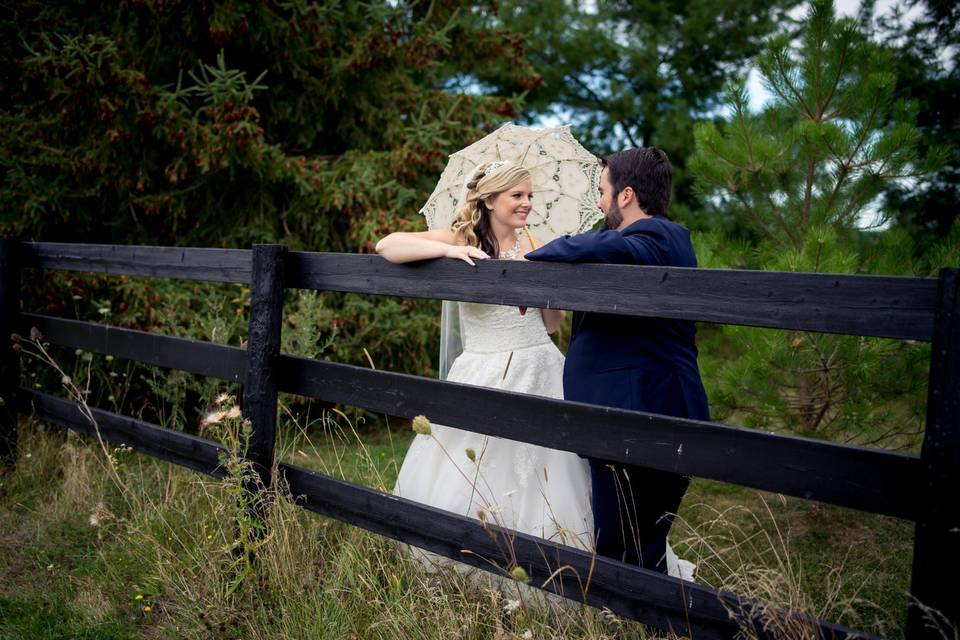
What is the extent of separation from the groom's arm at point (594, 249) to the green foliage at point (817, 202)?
1.78 metres

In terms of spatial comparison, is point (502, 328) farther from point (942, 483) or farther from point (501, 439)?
point (942, 483)

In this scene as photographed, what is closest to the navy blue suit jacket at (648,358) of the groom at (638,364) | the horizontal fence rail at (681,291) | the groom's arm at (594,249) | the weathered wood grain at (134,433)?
the groom at (638,364)

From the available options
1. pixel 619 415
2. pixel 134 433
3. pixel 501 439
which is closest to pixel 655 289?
pixel 619 415

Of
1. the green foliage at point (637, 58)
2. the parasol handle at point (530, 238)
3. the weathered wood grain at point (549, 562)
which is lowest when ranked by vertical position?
the weathered wood grain at point (549, 562)

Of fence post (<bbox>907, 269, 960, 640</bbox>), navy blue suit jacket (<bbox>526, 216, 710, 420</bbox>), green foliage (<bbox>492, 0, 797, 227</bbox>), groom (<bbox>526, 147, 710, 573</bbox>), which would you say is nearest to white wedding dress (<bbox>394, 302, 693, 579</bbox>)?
groom (<bbox>526, 147, 710, 573</bbox>)

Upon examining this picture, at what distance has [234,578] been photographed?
124 inches

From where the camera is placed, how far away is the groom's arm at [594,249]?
2.48 m

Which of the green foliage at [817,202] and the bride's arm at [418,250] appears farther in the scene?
the green foliage at [817,202]

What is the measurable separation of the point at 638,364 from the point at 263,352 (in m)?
1.56

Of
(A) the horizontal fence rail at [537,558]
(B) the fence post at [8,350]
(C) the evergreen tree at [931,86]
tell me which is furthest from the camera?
(C) the evergreen tree at [931,86]

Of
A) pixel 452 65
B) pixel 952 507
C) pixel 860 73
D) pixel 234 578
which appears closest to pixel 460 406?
pixel 234 578

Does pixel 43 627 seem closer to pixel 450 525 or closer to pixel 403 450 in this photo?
pixel 450 525

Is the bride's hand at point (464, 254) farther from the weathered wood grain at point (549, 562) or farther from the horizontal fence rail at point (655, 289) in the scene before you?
the weathered wood grain at point (549, 562)

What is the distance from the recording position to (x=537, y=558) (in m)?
2.52
